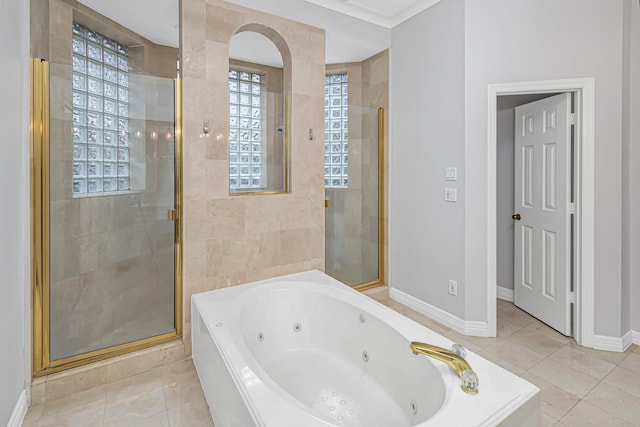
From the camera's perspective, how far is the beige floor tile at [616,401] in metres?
1.72

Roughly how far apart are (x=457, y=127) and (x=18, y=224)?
2.87 m

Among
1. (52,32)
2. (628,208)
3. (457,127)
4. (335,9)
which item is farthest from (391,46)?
(52,32)

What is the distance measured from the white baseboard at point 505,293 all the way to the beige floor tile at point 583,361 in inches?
35.5

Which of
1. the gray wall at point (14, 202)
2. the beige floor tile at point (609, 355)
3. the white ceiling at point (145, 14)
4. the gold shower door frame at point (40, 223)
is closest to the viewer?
the gray wall at point (14, 202)

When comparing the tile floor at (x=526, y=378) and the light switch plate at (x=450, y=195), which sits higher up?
the light switch plate at (x=450, y=195)

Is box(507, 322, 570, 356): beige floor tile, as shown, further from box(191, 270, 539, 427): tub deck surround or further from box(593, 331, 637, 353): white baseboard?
box(191, 270, 539, 427): tub deck surround

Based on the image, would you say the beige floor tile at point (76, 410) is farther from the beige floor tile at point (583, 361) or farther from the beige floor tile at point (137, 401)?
the beige floor tile at point (583, 361)

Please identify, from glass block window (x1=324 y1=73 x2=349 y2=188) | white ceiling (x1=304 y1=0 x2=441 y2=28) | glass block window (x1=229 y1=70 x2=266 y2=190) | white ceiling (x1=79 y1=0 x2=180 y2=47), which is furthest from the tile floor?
white ceiling (x1=304 y1=0 x2=441 y2=28)

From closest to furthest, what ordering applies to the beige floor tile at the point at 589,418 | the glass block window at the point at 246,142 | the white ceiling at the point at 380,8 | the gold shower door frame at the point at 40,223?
the beige floor tile at the point at 589,418, the gold shower door frame at the point at 40,223, the glass block window at the point at 246,142, the white ceiling at the point at 380,8

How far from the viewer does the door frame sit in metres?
2.33

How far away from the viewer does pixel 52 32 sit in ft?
7.63

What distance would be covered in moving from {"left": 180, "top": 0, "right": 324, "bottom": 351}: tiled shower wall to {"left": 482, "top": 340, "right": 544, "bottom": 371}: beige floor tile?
1454 millimetres

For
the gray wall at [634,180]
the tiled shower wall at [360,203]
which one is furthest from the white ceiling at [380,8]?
the gray wall at [634,180]

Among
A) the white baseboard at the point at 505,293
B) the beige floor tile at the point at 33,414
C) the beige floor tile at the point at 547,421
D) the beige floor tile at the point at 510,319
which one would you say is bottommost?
the beige floor tile at the point at 33,414
